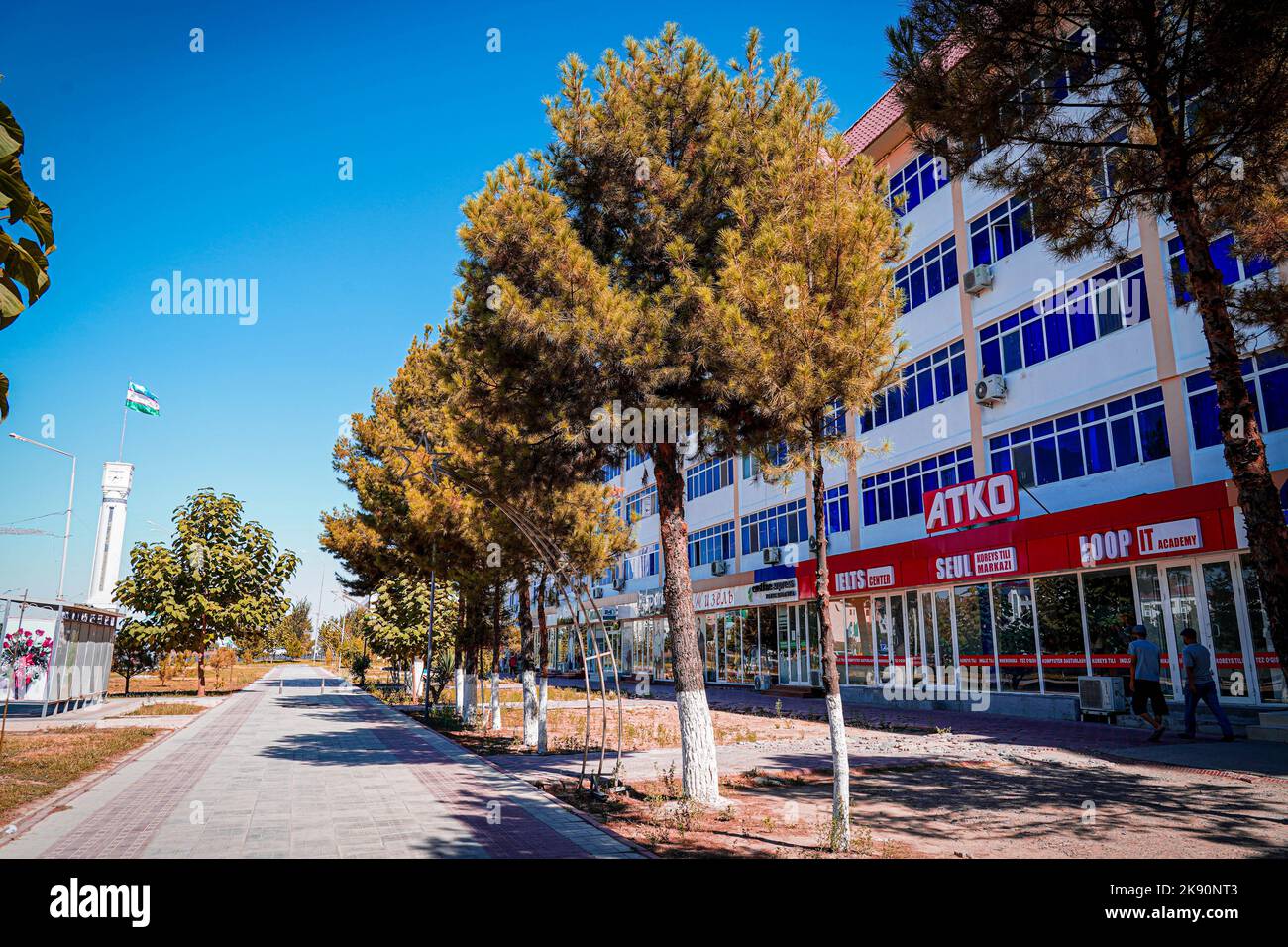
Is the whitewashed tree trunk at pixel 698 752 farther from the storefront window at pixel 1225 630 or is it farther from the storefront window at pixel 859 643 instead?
the storefront window at pixel 859 643

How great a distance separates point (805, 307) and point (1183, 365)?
12.4 m

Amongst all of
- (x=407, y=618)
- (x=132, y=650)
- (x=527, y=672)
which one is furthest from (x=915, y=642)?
(x=132, y=650)

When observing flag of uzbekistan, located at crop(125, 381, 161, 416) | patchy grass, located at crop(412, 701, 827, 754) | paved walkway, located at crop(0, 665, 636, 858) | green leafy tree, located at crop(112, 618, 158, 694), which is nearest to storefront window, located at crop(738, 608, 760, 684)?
patchy grass, located at crop(412, 701, 827, 754)

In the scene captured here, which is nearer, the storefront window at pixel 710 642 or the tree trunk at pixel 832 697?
the tree trunk at pixel 832 697

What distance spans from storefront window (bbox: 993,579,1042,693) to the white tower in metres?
90.6

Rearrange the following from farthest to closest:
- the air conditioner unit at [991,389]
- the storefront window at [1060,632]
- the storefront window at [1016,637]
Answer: the air conditioner unit at [991,389] → the storefront window at [1016,637] → the storefront window at [1060,632]

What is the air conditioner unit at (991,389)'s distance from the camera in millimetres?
20109

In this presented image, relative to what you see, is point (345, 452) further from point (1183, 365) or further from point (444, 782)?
point (1183, 365)

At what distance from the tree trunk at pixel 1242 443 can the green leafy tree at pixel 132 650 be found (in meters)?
32.2

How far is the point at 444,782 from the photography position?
33.7 feet

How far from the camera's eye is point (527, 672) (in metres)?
13.9

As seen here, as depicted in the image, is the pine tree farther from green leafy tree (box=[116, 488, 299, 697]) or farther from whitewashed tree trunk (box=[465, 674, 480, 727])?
green leafy tree (box=[116, 488, 299, 697])

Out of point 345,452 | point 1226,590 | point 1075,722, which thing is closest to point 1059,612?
point 1075,722

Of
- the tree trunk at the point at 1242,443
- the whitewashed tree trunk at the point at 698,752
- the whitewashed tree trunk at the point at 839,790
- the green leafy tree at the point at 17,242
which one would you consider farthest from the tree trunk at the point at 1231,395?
the green leafy tree at the point at 17,242
